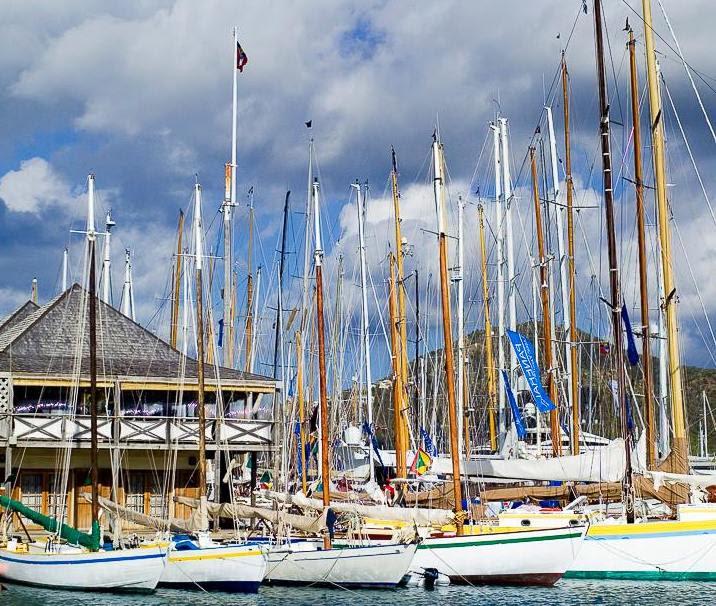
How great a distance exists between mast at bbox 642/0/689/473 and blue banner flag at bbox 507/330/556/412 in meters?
4.70

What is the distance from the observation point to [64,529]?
109 ft

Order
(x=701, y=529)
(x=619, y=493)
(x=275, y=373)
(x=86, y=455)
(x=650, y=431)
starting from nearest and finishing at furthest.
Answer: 1. (x=701, y=529)
2. (x=650, y=431)
3. (x=619, y=493)
4. (x=86, y=455)
5. (x=275, y=373)

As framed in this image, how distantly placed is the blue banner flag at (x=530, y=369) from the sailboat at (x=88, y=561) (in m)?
13.9

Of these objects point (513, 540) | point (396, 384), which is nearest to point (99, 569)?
point (513, 540)

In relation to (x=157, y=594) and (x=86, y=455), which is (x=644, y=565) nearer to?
(x=157, y=594)

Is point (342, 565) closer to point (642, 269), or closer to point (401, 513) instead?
point (401, 513)

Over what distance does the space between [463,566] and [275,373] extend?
88.8 feet

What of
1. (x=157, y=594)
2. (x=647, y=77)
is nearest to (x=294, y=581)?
(x=157, y=594)

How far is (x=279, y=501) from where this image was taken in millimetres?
37906

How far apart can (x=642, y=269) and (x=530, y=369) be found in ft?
16.9

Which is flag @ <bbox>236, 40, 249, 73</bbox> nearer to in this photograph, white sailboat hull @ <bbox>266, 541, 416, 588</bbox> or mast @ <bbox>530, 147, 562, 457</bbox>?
mast @ <bbox>530, 147, 562, 457</bbox>

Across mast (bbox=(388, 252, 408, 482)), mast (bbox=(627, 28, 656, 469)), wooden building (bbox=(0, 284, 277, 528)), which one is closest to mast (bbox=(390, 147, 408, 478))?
mast (bbox=(388, 252, 408, 482))

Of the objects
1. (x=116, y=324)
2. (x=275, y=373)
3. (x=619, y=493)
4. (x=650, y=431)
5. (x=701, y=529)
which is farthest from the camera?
(x=275, y=373)

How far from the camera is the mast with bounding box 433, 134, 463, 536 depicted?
106 ft
